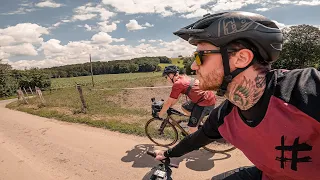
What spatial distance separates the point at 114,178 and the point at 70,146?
8.74 ft

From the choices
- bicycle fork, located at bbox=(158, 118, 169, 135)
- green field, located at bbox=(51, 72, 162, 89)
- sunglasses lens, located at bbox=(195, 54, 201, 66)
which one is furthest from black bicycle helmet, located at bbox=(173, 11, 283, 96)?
green field, located at bbox=(51, 72, 162, 89)

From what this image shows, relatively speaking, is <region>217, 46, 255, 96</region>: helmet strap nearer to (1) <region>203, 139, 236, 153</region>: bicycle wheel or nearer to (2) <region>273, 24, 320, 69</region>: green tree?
(1) <region>203, 139, 236, 153</region>: bicycle wheel

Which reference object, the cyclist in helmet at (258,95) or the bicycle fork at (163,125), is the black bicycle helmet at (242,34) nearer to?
the cyclist in helmet at (258,95)

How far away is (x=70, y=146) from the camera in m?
6.96

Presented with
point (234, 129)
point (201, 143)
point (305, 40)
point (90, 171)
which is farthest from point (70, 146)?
point (305, 40)

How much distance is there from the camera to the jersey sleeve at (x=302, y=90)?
3.82 ft

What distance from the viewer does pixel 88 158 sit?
599cm

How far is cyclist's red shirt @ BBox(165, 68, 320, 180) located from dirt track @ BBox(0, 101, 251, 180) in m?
3.57

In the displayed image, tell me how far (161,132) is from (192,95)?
1.90 m

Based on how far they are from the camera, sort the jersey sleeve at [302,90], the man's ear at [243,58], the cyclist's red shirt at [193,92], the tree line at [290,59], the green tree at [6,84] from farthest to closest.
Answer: the tree line at [290,59]
the green tree at [6,84]
the cyclist's red shirt at [193,92]
the man's ear at [243,58]
the jersey sleeve at [302,90]

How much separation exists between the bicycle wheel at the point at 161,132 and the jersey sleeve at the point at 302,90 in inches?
210

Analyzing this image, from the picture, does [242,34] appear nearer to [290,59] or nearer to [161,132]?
[161,132]

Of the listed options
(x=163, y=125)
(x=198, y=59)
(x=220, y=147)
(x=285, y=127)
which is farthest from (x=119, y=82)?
(x=285, y=127)

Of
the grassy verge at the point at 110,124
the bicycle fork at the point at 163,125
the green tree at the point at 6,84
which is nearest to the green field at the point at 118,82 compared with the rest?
the green tree at the point at 6,84
